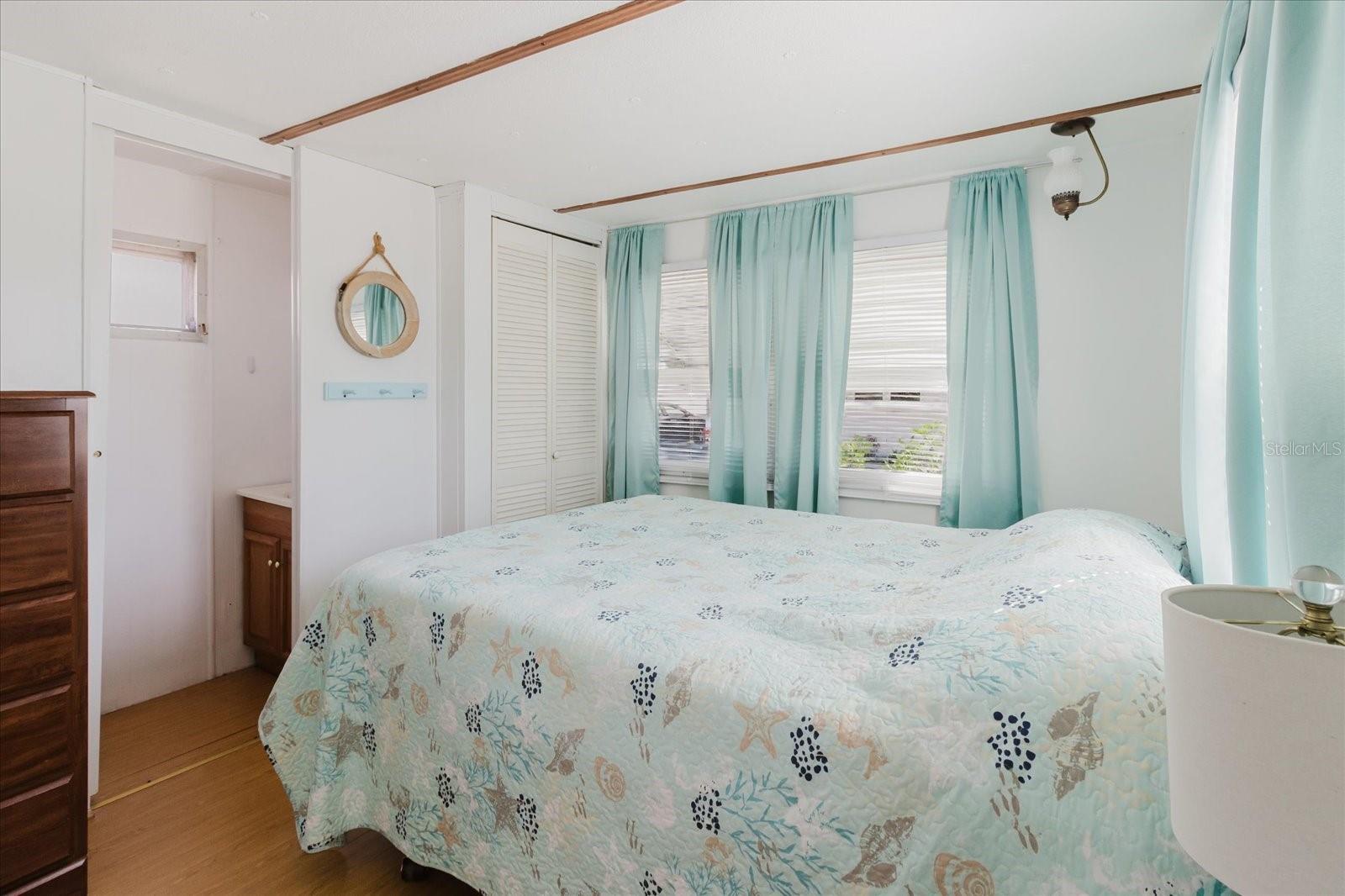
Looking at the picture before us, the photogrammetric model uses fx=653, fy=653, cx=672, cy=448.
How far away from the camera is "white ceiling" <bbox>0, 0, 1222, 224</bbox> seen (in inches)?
75.9

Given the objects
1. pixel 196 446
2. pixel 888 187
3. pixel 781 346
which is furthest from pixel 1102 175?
pixel 196 446

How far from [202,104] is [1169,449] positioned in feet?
13.8

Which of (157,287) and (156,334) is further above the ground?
(157,287)

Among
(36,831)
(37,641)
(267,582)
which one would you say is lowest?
(36,831)

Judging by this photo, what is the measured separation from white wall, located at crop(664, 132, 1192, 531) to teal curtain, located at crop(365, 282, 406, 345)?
3165 mm

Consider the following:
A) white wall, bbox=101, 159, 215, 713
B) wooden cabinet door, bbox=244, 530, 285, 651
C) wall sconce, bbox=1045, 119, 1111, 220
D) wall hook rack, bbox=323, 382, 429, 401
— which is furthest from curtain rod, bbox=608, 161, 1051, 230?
wooden cabinet door, bbox=244, 530, 285, 651

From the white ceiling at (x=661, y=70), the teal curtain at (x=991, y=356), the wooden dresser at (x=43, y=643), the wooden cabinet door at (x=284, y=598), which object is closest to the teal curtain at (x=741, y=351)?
the white ceiling at (x=661, y=70)

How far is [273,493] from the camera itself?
3.35m

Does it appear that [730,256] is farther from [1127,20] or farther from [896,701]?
[896,701]

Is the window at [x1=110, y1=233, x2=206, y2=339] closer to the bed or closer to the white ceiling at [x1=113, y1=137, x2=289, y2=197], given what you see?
the white ceiling at [x1=113, y1=137, x2=289, y2=197]

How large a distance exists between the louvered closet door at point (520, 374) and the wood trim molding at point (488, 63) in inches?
43.0

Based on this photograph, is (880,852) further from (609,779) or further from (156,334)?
(156,334)

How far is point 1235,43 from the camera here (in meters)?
1.60

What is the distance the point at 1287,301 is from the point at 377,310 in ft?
11.0
